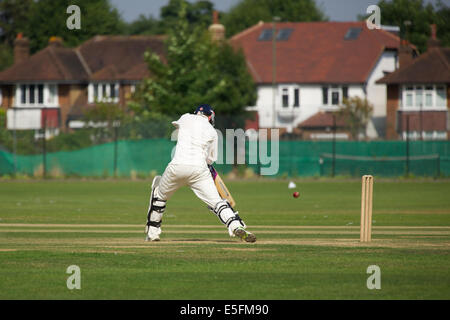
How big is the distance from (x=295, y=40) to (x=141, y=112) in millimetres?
28044

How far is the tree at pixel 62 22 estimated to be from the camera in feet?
298

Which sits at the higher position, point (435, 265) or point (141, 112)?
point (141, 112)

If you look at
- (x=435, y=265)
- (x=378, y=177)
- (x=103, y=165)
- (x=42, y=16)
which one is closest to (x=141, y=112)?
(x=103, y=165)

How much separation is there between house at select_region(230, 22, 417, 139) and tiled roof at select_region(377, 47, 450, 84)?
14.4 feet

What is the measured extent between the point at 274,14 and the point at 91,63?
28.3 m

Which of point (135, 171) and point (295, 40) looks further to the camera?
point (295, 40)

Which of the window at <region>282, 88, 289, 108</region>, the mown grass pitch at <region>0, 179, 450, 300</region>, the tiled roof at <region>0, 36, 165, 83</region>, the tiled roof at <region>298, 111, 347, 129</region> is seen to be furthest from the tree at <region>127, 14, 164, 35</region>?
the mown grass pitch at <region>0, 179, 450, 300</region>

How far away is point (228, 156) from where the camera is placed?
40594mm

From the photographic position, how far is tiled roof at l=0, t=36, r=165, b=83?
75.1 m

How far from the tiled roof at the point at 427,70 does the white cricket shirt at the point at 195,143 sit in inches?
1917

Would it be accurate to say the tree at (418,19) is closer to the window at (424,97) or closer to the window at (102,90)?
the window at (424,97)

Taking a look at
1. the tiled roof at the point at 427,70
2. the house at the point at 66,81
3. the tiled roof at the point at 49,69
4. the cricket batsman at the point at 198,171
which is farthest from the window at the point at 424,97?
the cricket batsman at the point at 198,171

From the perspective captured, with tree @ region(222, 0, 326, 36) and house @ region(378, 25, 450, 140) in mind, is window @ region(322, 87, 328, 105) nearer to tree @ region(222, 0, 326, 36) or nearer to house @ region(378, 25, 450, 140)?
house @ region(378, 25, 450, 140)

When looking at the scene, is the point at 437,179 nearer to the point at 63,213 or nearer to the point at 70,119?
the point at 63,213
